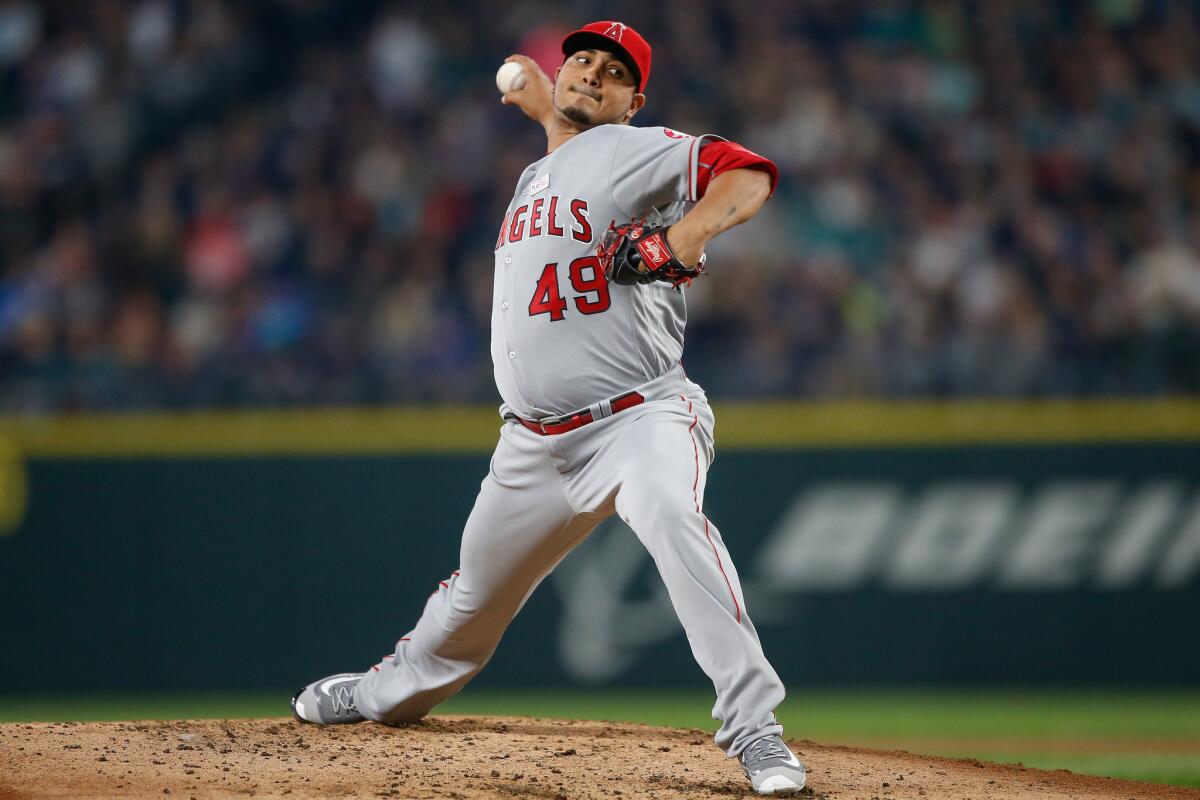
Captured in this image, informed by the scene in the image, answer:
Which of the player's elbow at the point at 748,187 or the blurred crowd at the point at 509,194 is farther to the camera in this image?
the blurred crowd at the point at 509,194

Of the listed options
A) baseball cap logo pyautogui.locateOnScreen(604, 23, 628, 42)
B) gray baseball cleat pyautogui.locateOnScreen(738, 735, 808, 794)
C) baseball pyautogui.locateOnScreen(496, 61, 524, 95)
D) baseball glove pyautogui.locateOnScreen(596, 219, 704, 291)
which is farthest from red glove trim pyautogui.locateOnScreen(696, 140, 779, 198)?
gray baseball cleat pyautogui.locateOnScreen(738, 735, 808, 794)

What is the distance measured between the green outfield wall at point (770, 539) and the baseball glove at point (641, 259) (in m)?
5.07

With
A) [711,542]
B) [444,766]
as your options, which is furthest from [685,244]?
[444,766]

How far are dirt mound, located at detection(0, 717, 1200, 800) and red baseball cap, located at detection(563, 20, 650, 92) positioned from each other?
6.30 ft

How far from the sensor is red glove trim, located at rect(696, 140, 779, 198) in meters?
3.73

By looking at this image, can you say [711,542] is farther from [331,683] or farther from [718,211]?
[331,683]

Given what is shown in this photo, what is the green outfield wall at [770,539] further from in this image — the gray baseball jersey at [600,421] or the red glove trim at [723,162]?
the red glove trim at [723,162]

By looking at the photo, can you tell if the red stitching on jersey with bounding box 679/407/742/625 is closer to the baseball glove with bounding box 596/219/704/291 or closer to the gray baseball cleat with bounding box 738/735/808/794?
the gray baseball cleat with bounding box 738/735/808/794

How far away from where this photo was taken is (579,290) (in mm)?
3938

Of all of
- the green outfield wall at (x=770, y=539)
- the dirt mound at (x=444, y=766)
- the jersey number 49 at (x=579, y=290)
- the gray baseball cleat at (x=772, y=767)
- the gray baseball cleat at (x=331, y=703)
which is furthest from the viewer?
the green outfield wall at (x=770, y=539)

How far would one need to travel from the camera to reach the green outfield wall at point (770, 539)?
8562mm

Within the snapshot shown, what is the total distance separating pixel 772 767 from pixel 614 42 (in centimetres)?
195

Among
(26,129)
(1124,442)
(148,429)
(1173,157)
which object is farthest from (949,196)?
(26,129)

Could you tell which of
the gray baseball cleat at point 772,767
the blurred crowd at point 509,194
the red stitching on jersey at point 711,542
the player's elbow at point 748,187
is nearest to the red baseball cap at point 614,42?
the player's elbow at point 748,187
